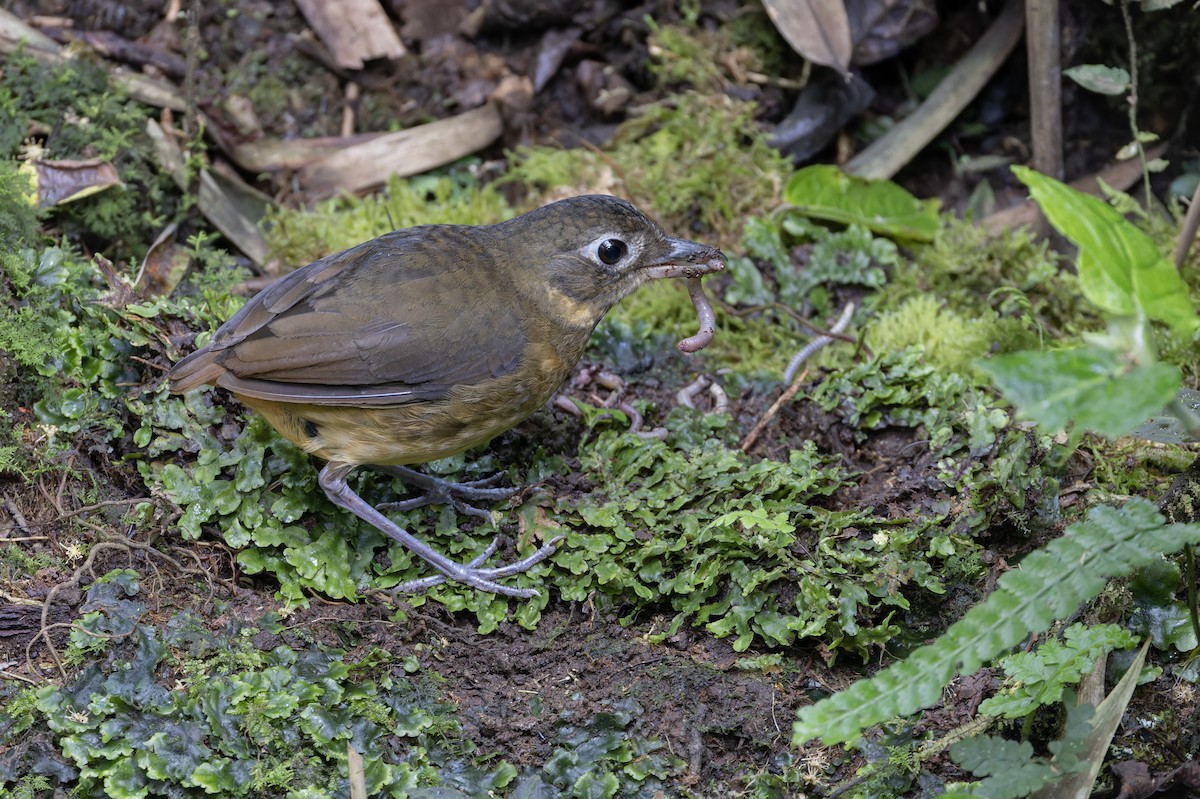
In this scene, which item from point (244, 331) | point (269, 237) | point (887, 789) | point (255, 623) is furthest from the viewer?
point (269, 237)

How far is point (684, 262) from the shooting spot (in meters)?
4.49

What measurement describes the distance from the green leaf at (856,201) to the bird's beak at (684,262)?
1.63 m

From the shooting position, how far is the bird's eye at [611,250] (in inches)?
173

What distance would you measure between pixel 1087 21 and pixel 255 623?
17.5ft

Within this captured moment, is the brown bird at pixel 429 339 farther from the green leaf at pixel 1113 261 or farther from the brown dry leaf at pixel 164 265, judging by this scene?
the green leaf at pixel 1113 261

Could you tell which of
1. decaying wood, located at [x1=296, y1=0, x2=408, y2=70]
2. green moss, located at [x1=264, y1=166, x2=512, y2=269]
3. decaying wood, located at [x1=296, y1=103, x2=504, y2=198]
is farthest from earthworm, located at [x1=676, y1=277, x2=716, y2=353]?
decaying wood, located at [x1=296, y1=0, x2=408, y2=70]

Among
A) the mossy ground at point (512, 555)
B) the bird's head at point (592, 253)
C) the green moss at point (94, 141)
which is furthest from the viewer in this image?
the green moss at point (94, 141)

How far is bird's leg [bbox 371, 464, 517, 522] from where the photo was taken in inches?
175

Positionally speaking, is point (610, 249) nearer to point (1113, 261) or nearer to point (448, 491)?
point (448, 491)

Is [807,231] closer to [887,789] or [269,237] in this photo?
[269,237]

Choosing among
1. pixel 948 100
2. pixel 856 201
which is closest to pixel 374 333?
pixel 856 201

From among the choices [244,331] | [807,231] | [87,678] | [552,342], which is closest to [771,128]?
[807,231]

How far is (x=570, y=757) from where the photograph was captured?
331cm

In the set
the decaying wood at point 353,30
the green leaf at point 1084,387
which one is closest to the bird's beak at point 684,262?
the green leaf at point 1084,387
